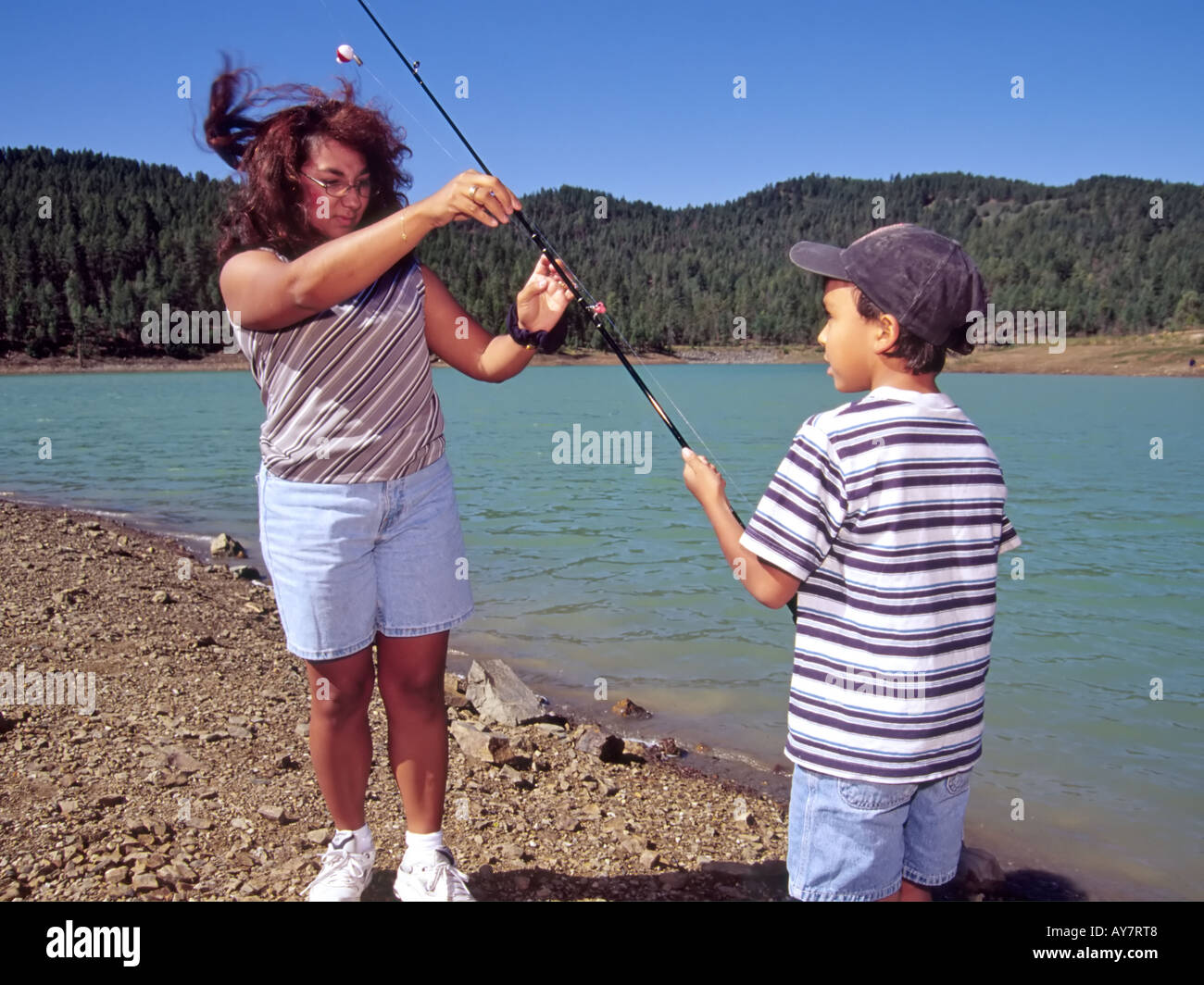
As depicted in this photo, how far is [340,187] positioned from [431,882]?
204 centimetres

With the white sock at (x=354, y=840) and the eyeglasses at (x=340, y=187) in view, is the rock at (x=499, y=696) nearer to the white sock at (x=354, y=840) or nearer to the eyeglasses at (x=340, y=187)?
the white sock at (x=354, y=840)

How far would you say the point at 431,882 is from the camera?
2.89 meters

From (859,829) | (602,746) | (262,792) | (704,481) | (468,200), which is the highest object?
(468,200)

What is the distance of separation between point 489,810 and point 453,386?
196 feet

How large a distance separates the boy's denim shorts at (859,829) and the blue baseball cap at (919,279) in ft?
3.26

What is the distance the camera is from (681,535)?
14227 mm

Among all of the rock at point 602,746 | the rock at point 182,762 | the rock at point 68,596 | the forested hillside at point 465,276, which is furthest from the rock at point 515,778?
the forested hillside at point 465,276

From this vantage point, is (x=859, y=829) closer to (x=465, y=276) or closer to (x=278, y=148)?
(x=278, y=148)

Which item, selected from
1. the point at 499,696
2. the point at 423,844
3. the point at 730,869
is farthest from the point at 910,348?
the point at 499,696

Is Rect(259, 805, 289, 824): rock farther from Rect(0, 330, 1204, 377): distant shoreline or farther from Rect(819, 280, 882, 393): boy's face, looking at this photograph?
Rect(0, 330, 1204, 377): distant shoreline

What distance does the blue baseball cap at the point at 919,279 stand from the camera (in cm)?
210

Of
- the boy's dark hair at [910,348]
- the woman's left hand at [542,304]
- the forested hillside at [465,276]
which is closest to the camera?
the boy's dark hair at [910,348]
